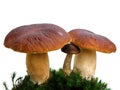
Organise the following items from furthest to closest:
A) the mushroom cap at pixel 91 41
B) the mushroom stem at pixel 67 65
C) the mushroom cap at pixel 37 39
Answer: the mushroom stem at pixel 67 65 → the mushroom cap at pixel 91 41 → the mushroom cap at pixel 37 39

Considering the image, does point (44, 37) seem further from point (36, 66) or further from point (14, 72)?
point (14, 72)

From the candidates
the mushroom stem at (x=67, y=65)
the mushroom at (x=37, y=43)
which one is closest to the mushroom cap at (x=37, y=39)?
the mushroom at (x=37, y=43)

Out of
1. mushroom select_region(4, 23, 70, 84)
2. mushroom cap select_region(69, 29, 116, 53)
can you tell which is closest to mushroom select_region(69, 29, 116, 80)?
mushroom cap select_region(69, 29, 116, 53)

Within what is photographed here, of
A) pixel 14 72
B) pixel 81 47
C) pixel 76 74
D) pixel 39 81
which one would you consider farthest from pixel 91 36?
pixel 14 72

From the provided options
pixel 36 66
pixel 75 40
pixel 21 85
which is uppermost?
pixel 75 40

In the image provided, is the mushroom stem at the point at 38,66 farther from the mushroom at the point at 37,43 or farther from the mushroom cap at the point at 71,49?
the mushroom cap at the point at 71,49

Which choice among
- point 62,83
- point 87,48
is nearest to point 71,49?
point 87,48
